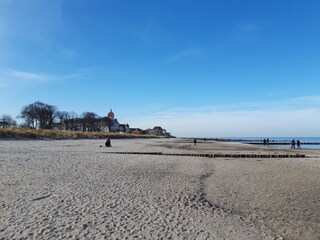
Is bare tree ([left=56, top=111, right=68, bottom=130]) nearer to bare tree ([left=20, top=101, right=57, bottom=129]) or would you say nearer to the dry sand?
bare tree ([left=20, top=101, right=57, bottom=129])

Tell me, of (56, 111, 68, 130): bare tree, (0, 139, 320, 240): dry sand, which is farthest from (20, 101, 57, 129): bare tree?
(0, 139, 320, 240): dry sand

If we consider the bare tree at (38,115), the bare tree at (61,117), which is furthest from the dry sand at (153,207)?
the bare tree at (61,117)

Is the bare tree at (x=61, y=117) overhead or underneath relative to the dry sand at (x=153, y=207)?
overhead

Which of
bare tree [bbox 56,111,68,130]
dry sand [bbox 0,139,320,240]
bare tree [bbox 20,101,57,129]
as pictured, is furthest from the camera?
bare tree [bbox 56,111,68,130]

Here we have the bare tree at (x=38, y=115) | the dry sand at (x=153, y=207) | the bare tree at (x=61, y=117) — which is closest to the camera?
the dry sand at (x=153, y=207)

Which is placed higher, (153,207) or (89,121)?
(89,121)

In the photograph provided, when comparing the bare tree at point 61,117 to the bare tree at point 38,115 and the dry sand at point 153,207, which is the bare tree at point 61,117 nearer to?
the bare tree at point 38,115

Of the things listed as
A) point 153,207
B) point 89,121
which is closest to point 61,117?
point 89,121

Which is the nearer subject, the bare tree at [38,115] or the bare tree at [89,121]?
the bare tree at [38,115]

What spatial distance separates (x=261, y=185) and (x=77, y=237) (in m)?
8.83

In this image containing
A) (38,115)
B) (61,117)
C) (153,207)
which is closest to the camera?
(153,207)

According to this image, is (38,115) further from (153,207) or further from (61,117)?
(153,207)

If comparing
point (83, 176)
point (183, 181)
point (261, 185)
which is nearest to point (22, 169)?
point (83, 176)

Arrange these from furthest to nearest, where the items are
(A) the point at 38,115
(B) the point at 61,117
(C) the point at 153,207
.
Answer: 1. (B) the point at 61,117
2. (A) the point at 38,115
3. (C) the point at 153,207
